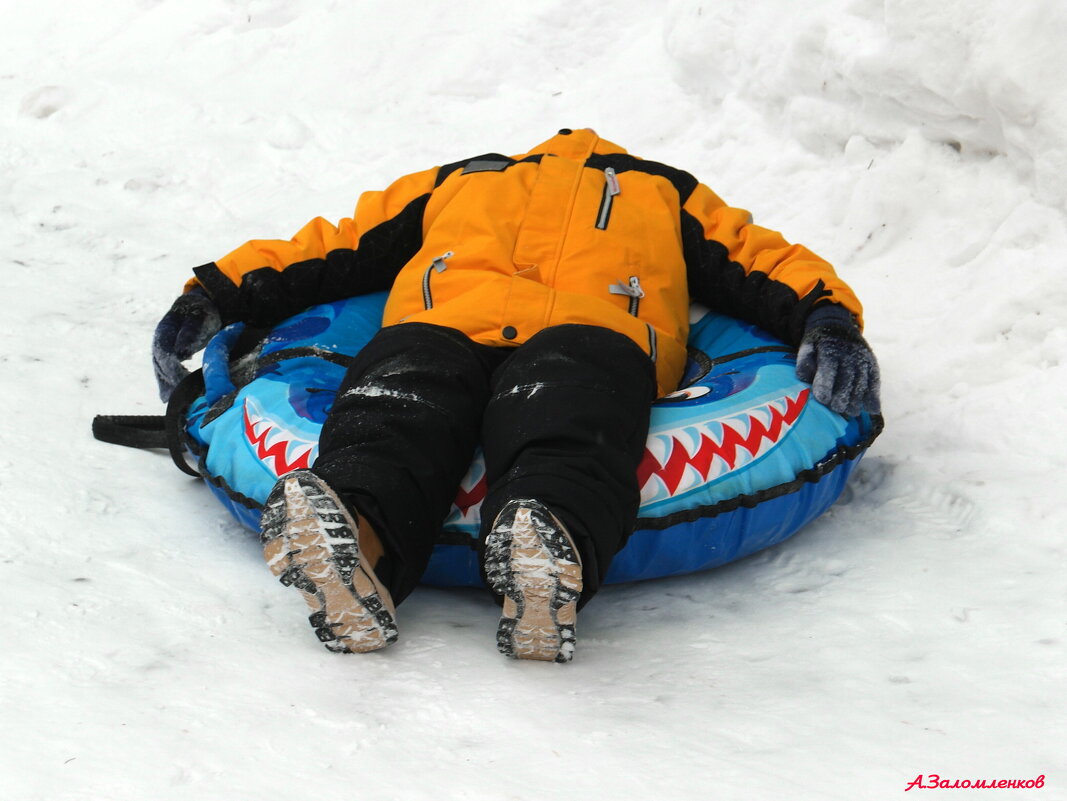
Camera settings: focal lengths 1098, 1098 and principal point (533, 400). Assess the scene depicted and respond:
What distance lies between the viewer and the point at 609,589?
195 cm

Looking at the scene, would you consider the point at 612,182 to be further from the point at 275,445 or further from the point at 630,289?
the point at 275,445

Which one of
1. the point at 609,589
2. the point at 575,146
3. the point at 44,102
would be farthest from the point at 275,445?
the point at 44,102

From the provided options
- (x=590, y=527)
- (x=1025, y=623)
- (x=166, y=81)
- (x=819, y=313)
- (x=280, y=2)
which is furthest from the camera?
(x=280, y=2)

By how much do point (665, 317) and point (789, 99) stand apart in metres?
1.56

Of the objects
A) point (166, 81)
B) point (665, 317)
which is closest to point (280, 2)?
point (166, 81)

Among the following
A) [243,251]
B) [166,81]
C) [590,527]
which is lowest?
[166,81]

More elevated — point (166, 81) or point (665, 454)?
point (665, 454)

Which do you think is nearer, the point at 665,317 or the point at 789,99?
the point at 665,317

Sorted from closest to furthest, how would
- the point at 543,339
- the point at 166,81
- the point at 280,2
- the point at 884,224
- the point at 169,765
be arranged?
1. the point at 169,765
2. the point at 543,339
3. the point at 884,224
4. the point at 166,81
5. the point at 280,2

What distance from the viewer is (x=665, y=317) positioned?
2270 mm

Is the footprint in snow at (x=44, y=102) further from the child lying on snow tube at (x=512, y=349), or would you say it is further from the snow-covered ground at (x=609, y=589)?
the child lying on snow tube at (x=512, y=349)

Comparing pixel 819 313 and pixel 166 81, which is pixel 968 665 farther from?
pixel 166 81

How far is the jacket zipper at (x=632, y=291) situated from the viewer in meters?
2.20

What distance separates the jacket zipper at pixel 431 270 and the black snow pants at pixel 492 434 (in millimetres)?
278
